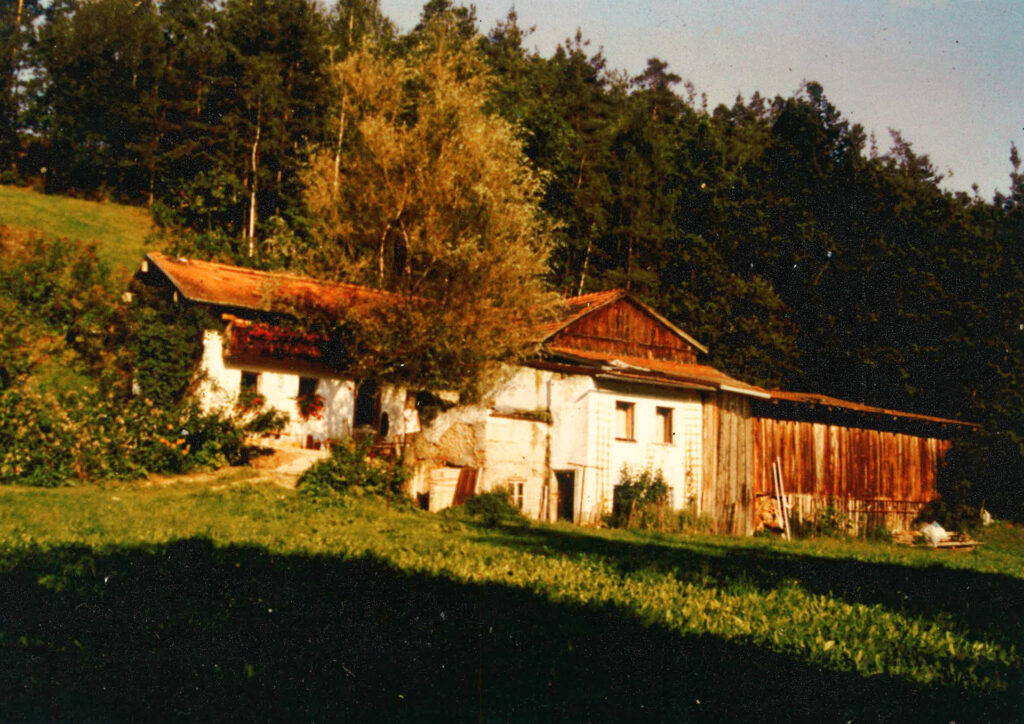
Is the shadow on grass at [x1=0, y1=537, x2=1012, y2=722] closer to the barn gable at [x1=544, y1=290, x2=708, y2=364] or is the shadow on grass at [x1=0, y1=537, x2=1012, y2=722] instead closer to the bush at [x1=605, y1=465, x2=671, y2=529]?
the bush at [x1=605, y1=465, x2=671, y2=529]

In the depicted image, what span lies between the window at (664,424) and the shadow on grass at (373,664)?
59.0 ft

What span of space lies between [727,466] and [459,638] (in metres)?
20.1

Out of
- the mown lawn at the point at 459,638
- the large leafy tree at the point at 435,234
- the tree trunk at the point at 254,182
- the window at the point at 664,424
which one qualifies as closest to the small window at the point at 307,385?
the large leafy tree at the point at 435,234

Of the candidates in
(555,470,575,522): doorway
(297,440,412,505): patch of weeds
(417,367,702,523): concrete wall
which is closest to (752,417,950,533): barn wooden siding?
(417,367,702,523): concrete wall

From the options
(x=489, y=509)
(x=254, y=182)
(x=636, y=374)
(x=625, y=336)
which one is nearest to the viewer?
(x=489, y=509)

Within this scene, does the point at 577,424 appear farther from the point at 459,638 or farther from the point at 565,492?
the point at 459,638

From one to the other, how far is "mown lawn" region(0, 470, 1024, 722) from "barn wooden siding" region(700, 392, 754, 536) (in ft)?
48.3

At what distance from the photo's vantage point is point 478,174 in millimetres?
19859

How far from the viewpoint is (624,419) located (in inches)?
880

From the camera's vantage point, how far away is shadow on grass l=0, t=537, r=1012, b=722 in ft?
11.8

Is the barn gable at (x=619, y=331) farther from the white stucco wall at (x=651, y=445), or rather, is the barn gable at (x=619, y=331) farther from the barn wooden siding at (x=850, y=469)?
the barn wooden siding at (x=850, y=469)

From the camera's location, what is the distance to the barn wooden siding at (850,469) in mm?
23938

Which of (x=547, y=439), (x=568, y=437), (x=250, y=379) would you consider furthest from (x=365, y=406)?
(x=568, y=437)

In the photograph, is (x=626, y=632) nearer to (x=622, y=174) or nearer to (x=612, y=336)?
(x=612, y=336)
